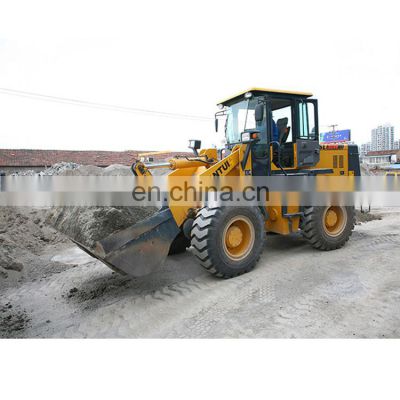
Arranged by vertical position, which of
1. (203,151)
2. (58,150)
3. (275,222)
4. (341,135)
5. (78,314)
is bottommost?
(78,314)

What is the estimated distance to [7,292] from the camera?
15.9 feet

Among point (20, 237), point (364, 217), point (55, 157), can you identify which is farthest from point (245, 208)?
point (55, 157)

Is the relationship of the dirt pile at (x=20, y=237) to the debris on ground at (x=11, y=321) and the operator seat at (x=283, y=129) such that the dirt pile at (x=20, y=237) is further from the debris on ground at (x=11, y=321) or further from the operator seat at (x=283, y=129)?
the operator seat at (x=283, y=129)

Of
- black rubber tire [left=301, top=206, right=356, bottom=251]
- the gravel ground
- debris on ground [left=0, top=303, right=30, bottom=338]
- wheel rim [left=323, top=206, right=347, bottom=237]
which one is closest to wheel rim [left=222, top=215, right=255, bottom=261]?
the gravel ground

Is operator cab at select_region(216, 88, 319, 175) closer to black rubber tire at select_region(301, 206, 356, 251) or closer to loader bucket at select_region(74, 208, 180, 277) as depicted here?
black rubber tire at select_region(301, 206, 356, 251)

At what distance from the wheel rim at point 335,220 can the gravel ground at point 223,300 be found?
0.39 meters

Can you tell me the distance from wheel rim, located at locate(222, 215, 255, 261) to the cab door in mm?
1559

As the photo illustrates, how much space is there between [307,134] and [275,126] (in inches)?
27.8

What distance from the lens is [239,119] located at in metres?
5.53

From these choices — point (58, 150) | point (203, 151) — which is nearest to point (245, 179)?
point (203, 151)

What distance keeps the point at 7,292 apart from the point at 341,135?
45542mm

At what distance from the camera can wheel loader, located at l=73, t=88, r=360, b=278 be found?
4.14 metres

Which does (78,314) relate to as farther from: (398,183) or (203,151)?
(398,183)

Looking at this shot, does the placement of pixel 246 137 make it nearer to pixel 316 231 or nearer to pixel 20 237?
pixel 316 231
